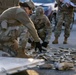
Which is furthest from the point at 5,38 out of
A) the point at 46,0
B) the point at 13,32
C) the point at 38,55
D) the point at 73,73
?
the point at 46,0

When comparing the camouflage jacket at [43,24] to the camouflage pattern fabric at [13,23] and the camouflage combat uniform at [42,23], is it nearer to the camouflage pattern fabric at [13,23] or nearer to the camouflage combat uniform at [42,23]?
the camouflage combat uniform at [42,23]

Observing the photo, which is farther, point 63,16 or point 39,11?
point 63,16

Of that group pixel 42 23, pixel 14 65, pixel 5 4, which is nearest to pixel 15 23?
pixel 14 65

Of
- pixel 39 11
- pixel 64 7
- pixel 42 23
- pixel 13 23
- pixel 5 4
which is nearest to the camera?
pixel 13 23

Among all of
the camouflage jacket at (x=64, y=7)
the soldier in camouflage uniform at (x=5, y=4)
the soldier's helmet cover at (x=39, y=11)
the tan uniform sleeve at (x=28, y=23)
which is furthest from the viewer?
the camouflage jacket at (x=64, y=7)

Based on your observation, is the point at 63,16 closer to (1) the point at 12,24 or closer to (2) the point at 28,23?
(1) the point at 12,24

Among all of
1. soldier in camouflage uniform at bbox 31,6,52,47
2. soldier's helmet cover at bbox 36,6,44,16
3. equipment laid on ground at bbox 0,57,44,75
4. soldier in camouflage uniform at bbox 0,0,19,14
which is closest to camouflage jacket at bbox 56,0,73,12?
soldier in camouflage uniform at bbox 31,6,52,47

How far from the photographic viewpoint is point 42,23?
898cm

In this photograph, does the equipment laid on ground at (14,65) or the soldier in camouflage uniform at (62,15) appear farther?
the soldier in camouflage uniform at (62,15)

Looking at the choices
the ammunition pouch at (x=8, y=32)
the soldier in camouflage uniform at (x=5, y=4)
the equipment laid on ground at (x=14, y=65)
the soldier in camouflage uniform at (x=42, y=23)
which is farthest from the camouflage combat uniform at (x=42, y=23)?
the equipment laid on ground at (x=14, y=65)

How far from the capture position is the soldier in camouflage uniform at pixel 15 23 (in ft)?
20.3

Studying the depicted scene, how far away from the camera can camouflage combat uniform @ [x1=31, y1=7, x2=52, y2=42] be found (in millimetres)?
8812

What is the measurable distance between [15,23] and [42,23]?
2.46 meters

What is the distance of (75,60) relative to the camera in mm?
7246
